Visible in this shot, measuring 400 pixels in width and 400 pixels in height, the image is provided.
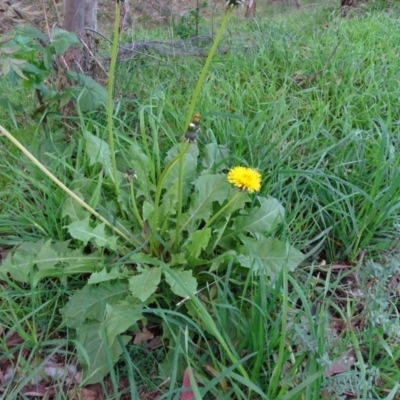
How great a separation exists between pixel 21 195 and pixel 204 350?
1.06 meters

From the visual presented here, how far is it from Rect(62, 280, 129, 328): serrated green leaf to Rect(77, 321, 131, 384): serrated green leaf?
0.03 m

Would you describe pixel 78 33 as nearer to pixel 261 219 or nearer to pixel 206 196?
pixel 206 196

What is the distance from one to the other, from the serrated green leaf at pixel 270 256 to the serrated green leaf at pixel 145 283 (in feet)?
1.02

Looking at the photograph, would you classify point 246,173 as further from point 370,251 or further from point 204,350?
point 370,251

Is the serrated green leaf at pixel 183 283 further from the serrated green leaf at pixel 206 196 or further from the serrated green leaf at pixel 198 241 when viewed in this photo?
the serrated green leaf at pixel 206 196

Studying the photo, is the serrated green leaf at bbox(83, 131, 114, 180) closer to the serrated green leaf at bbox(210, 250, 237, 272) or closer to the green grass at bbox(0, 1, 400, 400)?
the green grass at bbox(0, 1, 400, 400)

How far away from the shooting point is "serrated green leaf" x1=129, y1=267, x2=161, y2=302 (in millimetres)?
1427

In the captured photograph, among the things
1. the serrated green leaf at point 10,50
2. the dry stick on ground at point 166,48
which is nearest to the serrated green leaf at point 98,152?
the serrated green leaf at point 10,50

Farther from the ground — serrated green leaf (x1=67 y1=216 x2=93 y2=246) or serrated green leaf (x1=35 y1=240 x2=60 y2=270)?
serrated green leaf (x1=67 y1=216 x2=93 y2=246)

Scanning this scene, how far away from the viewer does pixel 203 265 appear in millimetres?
1659

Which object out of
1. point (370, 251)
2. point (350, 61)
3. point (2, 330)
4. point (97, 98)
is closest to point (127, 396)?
point (2, 330)

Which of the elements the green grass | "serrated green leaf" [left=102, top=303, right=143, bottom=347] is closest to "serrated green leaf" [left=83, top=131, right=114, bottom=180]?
the green grass

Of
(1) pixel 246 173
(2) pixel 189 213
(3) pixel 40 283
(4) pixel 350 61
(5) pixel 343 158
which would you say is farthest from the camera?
(4) pixel 350 61

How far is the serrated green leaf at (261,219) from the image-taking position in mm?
1719
